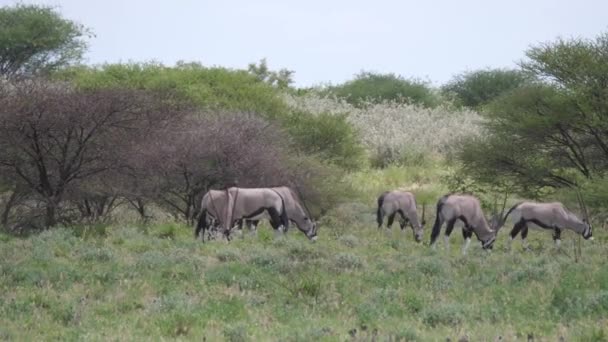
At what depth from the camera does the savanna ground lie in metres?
8.27

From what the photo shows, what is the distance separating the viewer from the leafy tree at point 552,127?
23641 mm

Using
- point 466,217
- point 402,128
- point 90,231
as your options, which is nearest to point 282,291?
point 90,231

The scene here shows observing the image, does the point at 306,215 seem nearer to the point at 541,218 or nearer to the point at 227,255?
the point at 541,218

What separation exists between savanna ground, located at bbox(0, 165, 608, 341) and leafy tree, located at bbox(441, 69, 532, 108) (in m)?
47.8

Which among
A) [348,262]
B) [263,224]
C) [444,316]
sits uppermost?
[444,316]

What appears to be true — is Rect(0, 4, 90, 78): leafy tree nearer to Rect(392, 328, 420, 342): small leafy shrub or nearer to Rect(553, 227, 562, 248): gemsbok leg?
Rect(553, 227, 562, 248): gemsbok leg

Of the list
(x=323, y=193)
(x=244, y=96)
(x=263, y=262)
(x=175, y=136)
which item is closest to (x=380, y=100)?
(x=244, y=96)

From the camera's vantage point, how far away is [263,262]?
12.2m

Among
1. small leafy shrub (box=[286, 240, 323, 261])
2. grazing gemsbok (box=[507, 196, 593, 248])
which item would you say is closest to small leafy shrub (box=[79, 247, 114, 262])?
small leafy shrub (box=[286, 240, 323, 261])

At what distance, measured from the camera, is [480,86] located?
64375 mm

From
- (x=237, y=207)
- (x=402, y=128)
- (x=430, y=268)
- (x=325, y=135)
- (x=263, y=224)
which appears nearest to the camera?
(x=430, y=268)

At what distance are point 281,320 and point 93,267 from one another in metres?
3.88

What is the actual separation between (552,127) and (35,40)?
2869 cm

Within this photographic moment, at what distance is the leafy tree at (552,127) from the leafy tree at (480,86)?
35665 millimetres
